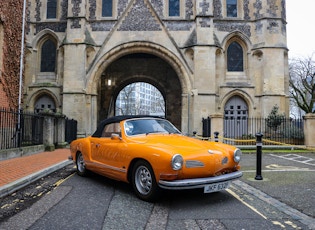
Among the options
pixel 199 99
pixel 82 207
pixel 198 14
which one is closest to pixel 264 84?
pixel 199 99

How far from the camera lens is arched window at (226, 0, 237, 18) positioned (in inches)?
856

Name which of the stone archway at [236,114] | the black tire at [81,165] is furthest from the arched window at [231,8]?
the black tire at [81,165]

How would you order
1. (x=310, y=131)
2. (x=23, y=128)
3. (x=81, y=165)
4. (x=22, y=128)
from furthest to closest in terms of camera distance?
1. (x=310, y=131)
2. (x=23, y=128)
3. (x=22, y=128)
4. (x=81, y=165)

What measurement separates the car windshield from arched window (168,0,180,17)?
17035 millimetres

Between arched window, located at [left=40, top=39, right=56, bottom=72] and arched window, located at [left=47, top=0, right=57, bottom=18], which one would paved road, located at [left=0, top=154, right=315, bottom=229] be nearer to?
arched window, located at [left=40, top=39, right=56, bottom=72]

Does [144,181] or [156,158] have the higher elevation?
[156,158]

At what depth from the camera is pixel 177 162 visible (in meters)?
4.24

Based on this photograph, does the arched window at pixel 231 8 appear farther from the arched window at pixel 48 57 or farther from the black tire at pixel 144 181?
the black tire at pixel 144 181

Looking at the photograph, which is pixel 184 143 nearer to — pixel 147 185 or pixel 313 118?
pixel 147 185

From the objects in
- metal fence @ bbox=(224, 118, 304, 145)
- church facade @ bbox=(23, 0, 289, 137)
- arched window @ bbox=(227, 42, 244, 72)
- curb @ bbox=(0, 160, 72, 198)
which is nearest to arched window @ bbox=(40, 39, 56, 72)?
church facade @ bbox=(23, 0, 289, 137)

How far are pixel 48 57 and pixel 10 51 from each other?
9348 mm

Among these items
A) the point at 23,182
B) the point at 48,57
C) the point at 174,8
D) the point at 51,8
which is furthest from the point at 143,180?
the point at 51,8

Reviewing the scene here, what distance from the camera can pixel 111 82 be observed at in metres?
25.5

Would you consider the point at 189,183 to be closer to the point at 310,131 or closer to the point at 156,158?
the point at 156,158
